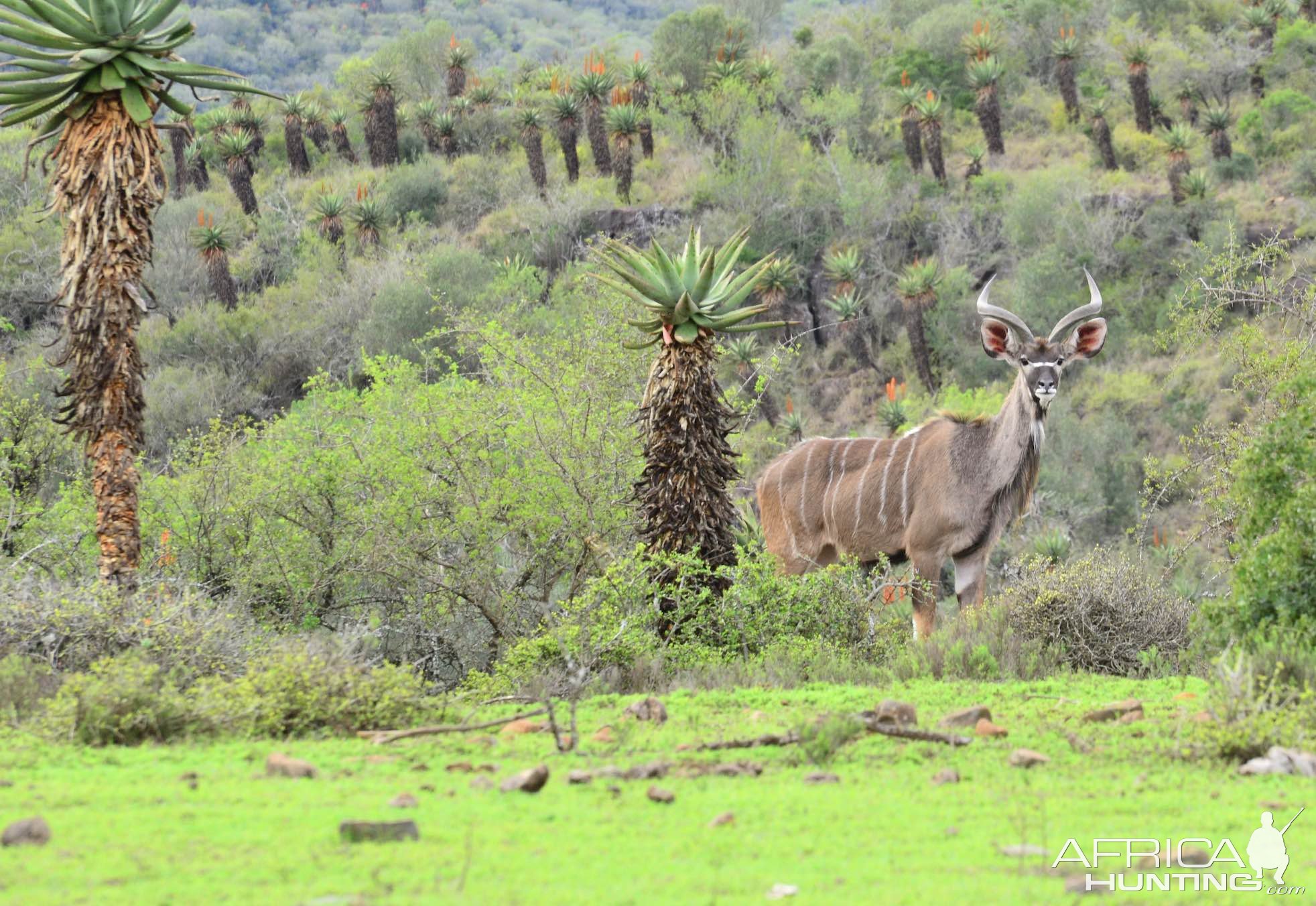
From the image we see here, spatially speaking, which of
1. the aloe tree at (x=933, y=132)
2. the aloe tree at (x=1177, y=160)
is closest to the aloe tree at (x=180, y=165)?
the aloe tree at (x=933, y=132)

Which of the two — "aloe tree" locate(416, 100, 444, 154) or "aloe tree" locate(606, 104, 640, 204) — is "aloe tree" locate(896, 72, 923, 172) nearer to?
"aloe tree" locate(606, 104, 640, 204)

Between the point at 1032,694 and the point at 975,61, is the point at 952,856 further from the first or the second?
the point at 975,61

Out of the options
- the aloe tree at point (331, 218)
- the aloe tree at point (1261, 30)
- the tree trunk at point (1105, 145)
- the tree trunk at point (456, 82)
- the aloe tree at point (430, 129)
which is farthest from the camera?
the tree trunk at point (456, 82)

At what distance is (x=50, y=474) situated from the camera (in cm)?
1912

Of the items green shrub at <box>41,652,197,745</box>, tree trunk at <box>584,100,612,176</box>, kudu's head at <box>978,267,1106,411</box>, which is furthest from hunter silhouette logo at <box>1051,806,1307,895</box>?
tree trunk at <box>584,100,612,176</box>

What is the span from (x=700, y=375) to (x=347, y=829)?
755 centimetres

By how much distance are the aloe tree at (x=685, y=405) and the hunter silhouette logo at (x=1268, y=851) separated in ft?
23.0

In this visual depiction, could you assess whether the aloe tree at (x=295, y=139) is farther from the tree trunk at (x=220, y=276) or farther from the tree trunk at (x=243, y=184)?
the tree trunk at (x=220, y=276)

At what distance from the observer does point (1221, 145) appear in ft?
147

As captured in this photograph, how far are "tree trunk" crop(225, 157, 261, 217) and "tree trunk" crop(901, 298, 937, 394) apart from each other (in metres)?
24.4

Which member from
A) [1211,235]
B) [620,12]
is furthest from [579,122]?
[620,12]

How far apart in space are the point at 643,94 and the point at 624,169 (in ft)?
22.5

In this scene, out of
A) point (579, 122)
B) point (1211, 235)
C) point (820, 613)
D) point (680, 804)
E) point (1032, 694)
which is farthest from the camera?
point (579, 122)

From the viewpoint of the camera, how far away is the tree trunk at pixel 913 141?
49.1 meters
